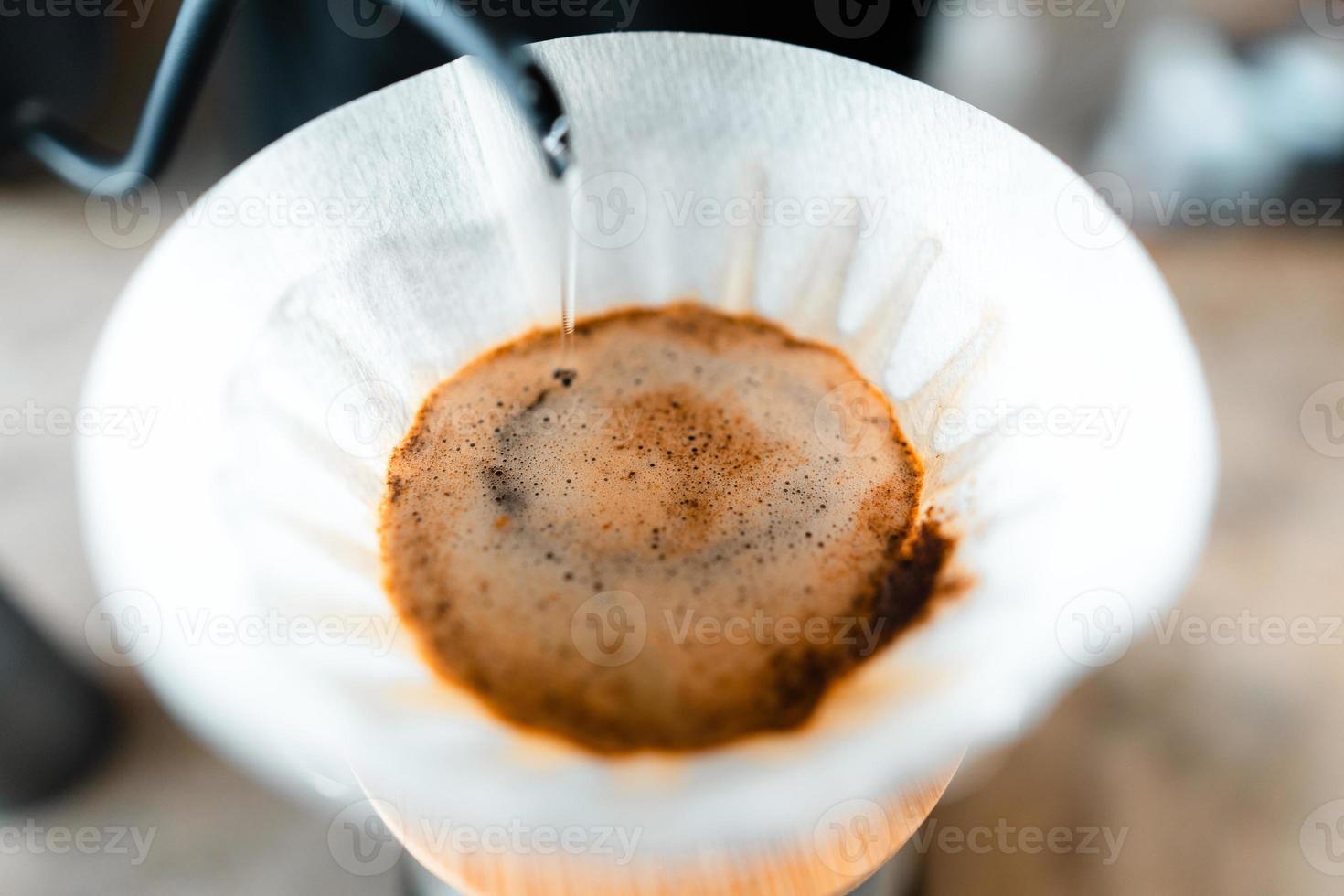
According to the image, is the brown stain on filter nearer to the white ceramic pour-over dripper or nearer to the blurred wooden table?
the white ceramic pour-over dripper

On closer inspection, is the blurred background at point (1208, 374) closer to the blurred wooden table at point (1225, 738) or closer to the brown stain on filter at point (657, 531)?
the blurred wooden table at point (1225, 738)

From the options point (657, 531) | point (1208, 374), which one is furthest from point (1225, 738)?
point (657, 531)

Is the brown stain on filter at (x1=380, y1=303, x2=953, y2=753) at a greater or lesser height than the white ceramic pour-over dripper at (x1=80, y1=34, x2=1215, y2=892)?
lesser

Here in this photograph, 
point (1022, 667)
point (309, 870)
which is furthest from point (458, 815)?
point (309, 870)

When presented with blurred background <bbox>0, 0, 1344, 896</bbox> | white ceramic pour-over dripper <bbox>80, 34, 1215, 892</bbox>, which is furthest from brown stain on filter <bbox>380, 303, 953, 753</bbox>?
blurred background <bbox>0, 0, 1344, 896</bbox>

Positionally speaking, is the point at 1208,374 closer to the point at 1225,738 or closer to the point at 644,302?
the point at 1225,738

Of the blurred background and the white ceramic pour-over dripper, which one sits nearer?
the white ceramic pour-over dripper
